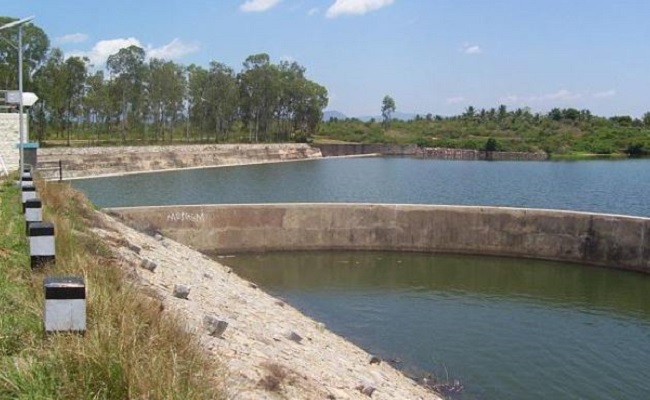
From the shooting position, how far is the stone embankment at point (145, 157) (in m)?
45.5

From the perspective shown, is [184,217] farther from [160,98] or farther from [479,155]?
[479,155]

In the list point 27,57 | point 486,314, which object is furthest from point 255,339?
point 27,57

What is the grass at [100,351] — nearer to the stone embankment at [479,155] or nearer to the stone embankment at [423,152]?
Result: the stone embankment at [423,152]

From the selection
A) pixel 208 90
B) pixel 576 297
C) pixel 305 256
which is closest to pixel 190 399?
pixel 576 297

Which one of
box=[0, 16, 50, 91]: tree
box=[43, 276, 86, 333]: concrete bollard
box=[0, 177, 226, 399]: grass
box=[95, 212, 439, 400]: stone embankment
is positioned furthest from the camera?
box=[0, 16, 50, 91]: tree

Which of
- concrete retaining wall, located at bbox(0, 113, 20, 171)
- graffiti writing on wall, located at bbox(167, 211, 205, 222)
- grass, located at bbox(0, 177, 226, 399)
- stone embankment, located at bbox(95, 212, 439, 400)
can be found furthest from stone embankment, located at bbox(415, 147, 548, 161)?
grass, located at bbox(0, 177, 226, 399)

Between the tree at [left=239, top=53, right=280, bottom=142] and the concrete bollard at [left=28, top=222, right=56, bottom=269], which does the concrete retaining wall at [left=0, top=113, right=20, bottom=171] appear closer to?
the concrete bollard at [left=28, top=222, right=56, bottom=269]

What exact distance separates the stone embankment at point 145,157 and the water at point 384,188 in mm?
1954

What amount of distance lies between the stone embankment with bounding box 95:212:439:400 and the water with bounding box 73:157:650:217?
20.1m

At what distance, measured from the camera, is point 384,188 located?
1690 inches

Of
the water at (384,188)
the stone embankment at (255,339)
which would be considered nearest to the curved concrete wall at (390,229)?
the stone embankment at (255,339)

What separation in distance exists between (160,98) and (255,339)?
6704 cm

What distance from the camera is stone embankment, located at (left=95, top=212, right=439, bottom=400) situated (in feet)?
21.5

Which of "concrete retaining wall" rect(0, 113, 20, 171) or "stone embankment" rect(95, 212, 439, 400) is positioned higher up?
"concrete retaining wall" rect(0, 113, 20, 171)
